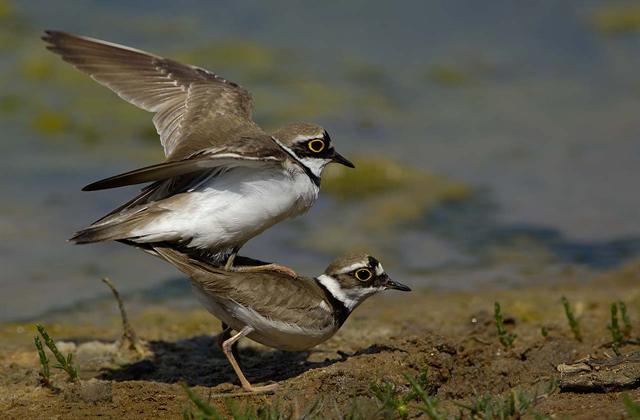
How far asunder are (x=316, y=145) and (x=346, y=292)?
104 cm

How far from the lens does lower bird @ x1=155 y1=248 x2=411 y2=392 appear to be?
618cm

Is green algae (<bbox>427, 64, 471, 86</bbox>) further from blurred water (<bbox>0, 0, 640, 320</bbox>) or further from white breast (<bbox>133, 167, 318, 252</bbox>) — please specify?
white breast (<bbox>133, 167, 318, 252</bbox>)

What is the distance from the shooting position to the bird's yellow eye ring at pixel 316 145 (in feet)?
23.0

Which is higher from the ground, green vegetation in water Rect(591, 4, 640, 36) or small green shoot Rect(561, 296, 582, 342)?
green vegetation in water Rect(591, 4, 640, 36)

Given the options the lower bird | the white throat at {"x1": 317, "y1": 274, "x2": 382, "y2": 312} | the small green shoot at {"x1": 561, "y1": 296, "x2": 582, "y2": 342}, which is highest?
the small green shoot at {"x1": 561, "y1": 296, "x2": 582, "y2": 342}

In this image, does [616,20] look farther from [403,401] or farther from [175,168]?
[403,401]

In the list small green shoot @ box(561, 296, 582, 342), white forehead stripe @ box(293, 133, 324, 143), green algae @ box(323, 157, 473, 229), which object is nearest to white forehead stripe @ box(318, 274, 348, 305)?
white forehead stripe @ box(293, 133, 324, 143)

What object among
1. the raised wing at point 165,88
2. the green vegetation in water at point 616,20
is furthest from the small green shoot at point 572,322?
the green vegetation in water at point 616,20

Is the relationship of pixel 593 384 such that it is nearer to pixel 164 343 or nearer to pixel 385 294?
pixel 164 343

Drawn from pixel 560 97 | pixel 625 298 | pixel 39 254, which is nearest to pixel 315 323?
pixel 625 298

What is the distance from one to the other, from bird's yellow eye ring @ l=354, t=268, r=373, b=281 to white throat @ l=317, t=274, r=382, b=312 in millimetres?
65

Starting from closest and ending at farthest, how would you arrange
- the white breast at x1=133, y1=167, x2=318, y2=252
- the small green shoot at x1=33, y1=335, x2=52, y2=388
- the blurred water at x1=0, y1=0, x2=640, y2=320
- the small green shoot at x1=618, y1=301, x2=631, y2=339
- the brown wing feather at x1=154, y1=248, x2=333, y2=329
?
the small green shoot at x1=33, y1=335, x2=52, y2=388 < the brown wing feather at x1=154, y1=248, x2=333, y2=329 < the white breast at x1=133, y1=167, x2=318, y2=252 < the small green shoot at x1=618, y1=301, x2=631, y2=339 < the blurred water at x1=0, y1=0, x2=640, y2=320

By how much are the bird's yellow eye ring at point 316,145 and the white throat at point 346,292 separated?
0.87 metres

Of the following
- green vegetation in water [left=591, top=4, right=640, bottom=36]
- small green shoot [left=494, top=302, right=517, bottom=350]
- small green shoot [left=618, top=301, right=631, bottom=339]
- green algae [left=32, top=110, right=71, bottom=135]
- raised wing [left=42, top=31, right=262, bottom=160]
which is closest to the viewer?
small green shoot [left=494, top=302, right=517, bottom=350]
